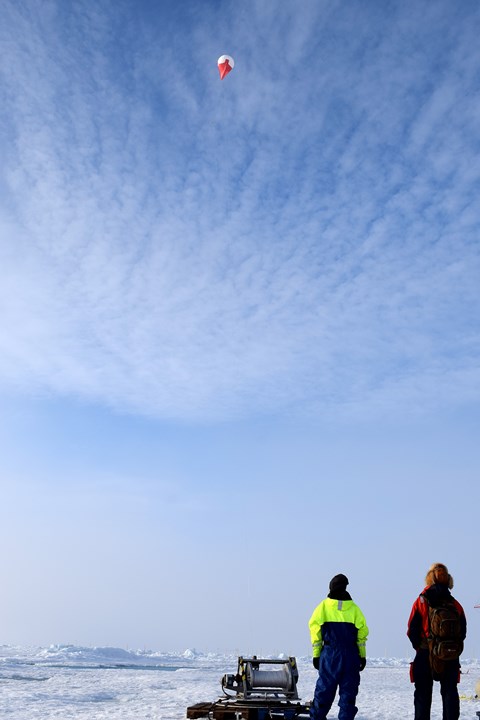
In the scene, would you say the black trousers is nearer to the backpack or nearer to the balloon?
the backpack

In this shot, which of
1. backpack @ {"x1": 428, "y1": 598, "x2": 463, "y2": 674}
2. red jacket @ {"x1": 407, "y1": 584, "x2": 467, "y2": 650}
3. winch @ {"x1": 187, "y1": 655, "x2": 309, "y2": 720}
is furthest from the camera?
winch @ {"x1": 187, "y1": 655, "x2": 309, "y2": 720}

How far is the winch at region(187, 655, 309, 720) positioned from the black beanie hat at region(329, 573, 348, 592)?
9.02 ft

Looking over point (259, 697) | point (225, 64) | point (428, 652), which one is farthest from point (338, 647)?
point (225, 64)

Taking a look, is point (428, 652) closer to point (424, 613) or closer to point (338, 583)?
point (424, 613)

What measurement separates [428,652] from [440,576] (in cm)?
81

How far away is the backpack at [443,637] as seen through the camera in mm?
6855

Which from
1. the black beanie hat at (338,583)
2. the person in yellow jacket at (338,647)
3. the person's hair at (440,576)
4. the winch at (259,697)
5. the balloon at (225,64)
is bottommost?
the winch at (259,697)

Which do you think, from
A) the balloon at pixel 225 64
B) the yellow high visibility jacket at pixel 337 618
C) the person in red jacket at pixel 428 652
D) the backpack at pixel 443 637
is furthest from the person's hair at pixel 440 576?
the balloon at pixel 225 64

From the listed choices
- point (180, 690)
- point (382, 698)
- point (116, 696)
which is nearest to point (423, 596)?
point (382, 698)

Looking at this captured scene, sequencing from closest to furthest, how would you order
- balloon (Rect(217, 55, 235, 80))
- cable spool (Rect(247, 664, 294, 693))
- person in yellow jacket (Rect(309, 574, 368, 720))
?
1. person in yellow jacket (Rect(309, 574, 368, 720))
2. cable spool (Rect(247, 664, 294, 693))
3. balloon (Rect(217, 55, 235, 80))

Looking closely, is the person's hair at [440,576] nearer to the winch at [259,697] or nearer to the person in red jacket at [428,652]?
the person in red jacket at [428,652]

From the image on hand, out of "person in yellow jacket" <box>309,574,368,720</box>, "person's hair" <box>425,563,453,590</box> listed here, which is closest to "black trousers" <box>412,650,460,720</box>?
"person in yellow jacket" <box>309,574,368,720</box>

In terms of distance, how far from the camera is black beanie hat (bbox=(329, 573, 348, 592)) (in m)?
7.09

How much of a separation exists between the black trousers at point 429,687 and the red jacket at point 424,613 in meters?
0.14
